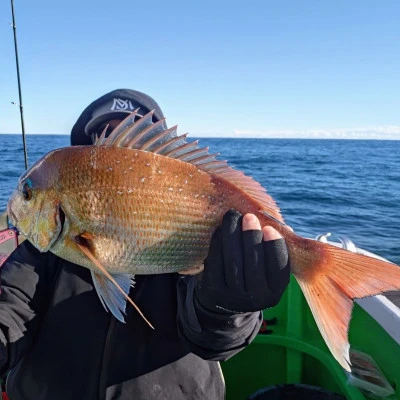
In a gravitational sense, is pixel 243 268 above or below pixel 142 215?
below

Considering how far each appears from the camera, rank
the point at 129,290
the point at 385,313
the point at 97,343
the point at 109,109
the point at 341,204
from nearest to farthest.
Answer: the point at 129,290
the point at 97,343
the point at 109,109
the point at 385,313
the point at 341,204

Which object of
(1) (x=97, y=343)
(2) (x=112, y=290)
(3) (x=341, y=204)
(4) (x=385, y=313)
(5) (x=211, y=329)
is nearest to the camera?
(2) (x=112, y=290)

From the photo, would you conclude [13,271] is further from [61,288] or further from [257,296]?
[257,296]

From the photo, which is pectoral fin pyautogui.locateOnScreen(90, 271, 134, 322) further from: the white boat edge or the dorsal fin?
the white boat edge

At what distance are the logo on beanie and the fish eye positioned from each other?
90 centimetres

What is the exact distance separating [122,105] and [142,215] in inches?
41.5

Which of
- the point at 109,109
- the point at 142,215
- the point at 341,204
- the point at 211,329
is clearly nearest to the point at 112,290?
the point at 142,215

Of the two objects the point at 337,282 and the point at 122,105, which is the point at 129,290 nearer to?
the point at 337,282

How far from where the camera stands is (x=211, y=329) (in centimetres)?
187

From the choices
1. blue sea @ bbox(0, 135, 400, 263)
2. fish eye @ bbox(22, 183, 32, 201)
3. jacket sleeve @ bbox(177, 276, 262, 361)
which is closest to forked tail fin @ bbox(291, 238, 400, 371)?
jacket sleeve @ bbox(177, 276, 262, 361)

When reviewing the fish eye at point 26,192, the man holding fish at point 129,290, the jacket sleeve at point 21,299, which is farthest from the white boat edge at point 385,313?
the fish eye at point 26,192

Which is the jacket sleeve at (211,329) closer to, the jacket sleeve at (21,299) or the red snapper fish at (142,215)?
the red snapper fish at (142,215)

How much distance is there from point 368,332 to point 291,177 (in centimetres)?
2224

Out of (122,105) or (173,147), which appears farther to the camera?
(122,105)
